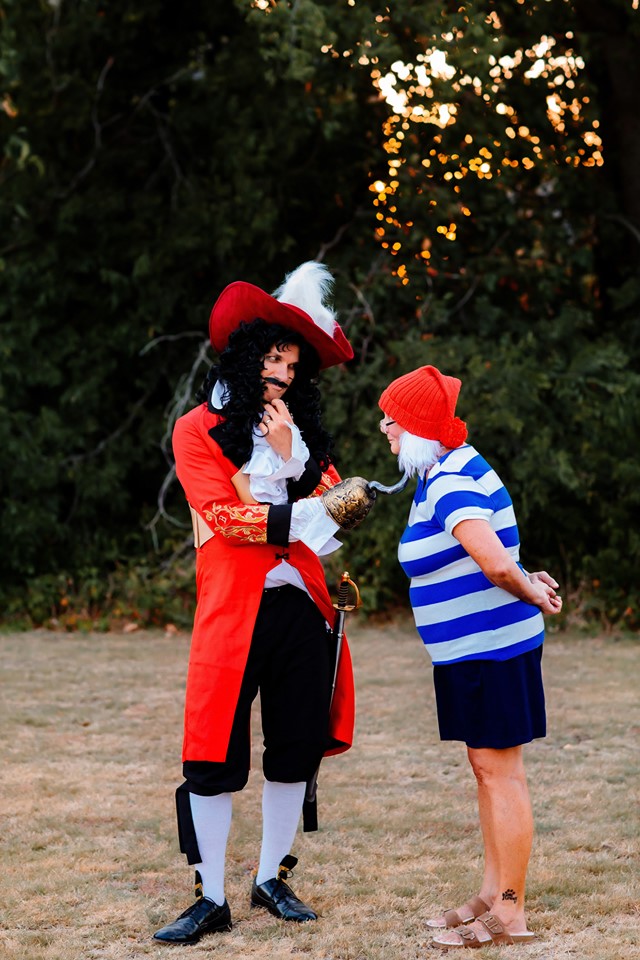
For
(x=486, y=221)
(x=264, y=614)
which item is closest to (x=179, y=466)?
(x=264, y=614)

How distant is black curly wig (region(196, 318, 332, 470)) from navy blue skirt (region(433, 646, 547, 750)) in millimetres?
786

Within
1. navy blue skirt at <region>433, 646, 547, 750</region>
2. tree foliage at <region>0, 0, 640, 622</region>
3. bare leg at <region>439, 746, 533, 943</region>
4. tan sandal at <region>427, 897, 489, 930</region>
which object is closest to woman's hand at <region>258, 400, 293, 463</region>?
navy blue skirt at <region>433, 646, 547, 750</region>

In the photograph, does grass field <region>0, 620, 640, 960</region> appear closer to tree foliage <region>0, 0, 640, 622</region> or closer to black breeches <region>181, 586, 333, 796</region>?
black breeches <region>181, 586, 333, 796</region>

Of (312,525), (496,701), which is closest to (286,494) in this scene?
(312,525)

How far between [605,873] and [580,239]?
7.00 m

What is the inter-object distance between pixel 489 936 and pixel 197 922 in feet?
2.63

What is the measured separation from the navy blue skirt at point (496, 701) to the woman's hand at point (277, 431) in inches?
29.2

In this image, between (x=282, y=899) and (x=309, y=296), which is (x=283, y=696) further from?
(x=309, y=296)

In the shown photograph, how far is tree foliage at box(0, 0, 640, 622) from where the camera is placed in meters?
9.31

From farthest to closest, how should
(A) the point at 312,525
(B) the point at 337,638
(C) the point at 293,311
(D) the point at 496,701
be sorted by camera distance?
(B) the point at 337,638
(C) the point at 293,311
(A) the point at 312,525
(D) the point at 496,701

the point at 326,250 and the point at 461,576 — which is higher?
the point at 326,250

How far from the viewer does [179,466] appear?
11.7ft

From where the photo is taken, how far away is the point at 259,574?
3.48 metres

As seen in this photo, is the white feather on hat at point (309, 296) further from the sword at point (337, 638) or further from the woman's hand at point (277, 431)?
the sword at point (337, 638)
